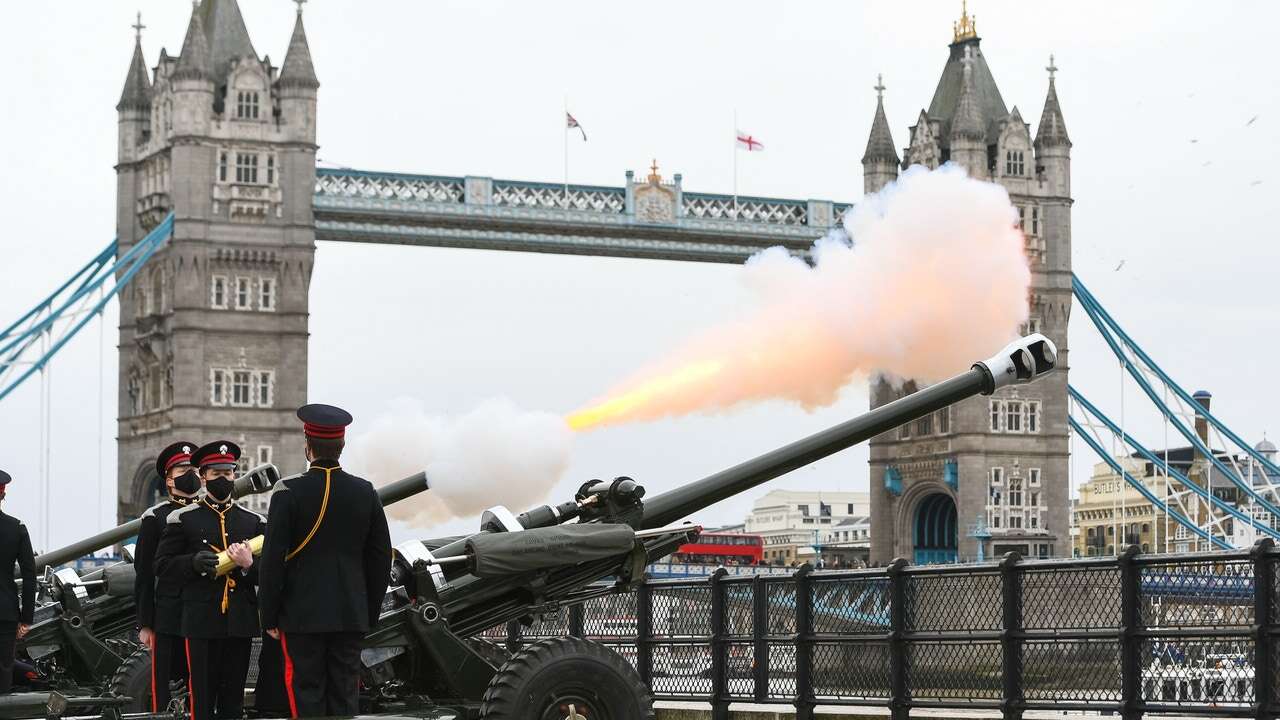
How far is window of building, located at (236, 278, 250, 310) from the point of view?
75188 millimetres

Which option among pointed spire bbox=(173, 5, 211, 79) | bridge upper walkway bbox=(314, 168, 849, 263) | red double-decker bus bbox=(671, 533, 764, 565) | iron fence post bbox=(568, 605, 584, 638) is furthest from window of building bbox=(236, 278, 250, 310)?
iron fence post bbox=(568, 605, 584, 638)

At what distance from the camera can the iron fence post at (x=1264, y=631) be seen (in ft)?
36.1

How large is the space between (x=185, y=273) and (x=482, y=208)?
32.6 ft

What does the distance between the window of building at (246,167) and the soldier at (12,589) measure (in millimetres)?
63163

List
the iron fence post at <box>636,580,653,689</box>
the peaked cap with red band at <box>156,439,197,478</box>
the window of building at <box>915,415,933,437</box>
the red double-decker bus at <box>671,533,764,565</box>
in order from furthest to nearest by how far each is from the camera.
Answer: the red double-decker bus at <box>671,533,764,565</box> < the window of building at <box>915,415,933,437</box> < the iron fence post at <box>636,580,653,689</box> < the peaked cap with red band at <box>156,439,197,478</box>

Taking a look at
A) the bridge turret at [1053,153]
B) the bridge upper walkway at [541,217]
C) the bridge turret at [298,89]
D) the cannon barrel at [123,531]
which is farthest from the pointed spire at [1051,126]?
Result: the cannon barrel at [123,531]

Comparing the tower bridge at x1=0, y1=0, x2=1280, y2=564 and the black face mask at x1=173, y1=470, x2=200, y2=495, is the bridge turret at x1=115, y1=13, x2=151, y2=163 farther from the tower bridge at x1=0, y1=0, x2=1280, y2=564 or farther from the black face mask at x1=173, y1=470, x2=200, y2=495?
the black face mask at x1=173, y1=470, x2=200, y2=495

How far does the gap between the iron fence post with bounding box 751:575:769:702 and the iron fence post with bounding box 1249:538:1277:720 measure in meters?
4.05

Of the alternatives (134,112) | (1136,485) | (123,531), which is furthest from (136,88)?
(123,531)

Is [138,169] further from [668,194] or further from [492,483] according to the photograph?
[492,483]

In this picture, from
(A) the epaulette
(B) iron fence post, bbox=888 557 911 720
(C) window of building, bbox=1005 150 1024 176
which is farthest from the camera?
(C) window of building, bbox=1005 150 1024 176

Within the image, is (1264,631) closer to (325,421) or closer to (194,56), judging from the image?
(325,421)

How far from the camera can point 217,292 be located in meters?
74.9

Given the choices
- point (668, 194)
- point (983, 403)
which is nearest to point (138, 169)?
point (668, 194)
